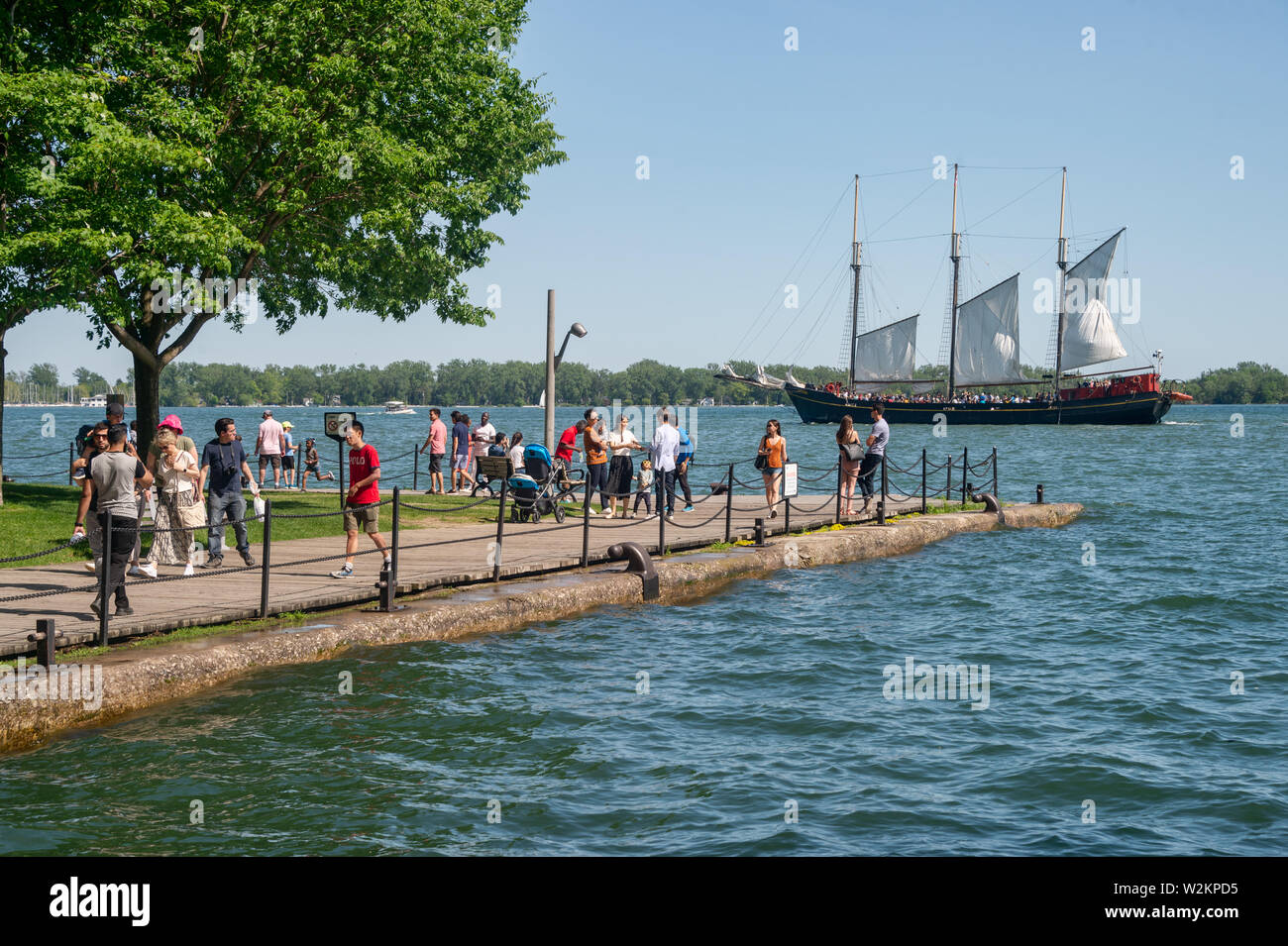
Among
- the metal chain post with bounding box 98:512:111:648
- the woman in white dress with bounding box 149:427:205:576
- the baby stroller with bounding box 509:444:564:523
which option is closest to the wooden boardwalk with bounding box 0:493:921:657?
the metal chain post with bounding box 98:512:111:648

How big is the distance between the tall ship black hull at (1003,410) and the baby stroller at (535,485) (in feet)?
319

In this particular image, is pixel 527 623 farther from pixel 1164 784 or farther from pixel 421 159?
pixel 421 159

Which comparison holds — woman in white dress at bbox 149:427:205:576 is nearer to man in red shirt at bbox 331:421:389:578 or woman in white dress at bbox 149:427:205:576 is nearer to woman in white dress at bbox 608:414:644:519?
man in red shirt at bbox 331:421:389:578

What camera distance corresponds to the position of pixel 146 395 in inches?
835

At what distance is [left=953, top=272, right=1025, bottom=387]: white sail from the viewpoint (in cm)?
10956

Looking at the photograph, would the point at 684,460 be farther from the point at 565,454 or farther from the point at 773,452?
the point at 565,454

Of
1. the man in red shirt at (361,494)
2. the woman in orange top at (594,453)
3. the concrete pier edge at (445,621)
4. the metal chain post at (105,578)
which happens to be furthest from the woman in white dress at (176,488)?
the woman in orange top at (594,453)

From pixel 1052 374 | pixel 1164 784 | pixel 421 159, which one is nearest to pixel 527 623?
pixel 1164 784

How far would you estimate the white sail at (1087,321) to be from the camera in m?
106

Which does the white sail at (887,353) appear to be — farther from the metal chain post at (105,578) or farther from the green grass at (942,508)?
the metal chain post at (105,578)

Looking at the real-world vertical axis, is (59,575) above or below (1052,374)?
below

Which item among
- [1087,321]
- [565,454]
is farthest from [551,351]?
[1087,321]
